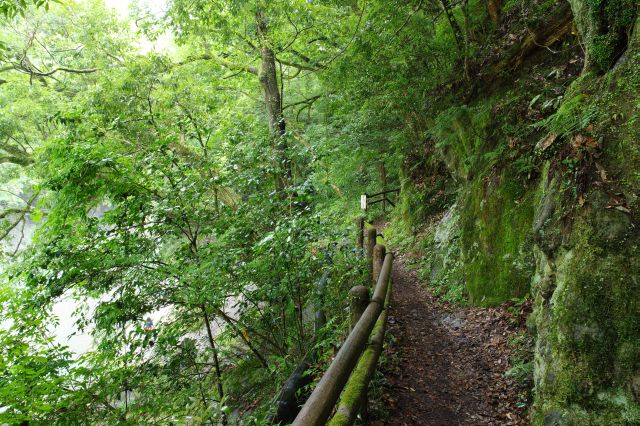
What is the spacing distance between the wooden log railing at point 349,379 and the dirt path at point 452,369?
823 mm

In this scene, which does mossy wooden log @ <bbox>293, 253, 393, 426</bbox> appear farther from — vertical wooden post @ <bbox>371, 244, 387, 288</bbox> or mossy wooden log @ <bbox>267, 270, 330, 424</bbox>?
vertical wooden post @ <bbox>371, 244, 387, 288</bbox>

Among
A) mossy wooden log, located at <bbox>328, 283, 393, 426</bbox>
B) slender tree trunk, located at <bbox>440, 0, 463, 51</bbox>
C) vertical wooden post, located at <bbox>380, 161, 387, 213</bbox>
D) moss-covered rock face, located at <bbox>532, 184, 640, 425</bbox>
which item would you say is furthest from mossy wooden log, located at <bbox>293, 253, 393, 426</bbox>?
vertical wooden post, located at <bbox>380, 161, 387, 213</bbox>

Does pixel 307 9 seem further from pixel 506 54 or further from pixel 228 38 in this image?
pixel 506 54

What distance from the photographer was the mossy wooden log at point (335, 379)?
201cm

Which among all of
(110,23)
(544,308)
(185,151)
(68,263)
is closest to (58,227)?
(68,263)

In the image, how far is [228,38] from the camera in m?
8.62

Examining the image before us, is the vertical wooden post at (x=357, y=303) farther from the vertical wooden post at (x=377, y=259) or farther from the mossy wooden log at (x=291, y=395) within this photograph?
the vertical wooden post at (x=377, y=259)

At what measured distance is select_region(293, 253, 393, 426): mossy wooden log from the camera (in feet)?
6.60

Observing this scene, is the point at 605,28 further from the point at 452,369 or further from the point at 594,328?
the point at 452,369

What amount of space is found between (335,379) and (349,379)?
27.4 inches

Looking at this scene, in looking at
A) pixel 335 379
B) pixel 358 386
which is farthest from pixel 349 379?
pixel 335 379

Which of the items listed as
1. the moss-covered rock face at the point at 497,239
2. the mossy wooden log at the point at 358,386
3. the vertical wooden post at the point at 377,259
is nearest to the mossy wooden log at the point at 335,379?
the mossy wooden log at the point at 358,386

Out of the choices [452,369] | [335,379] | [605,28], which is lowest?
[452,369]

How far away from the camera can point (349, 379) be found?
9.84ft
